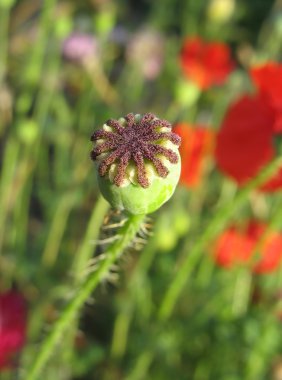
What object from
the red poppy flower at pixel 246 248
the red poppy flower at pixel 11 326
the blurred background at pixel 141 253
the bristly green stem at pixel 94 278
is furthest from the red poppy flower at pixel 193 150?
the bristly green stem at pixel 94 278

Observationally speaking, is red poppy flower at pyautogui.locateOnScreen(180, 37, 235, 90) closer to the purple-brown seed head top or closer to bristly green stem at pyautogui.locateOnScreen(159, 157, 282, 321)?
bristly green stem at pyautogui.locateOnScreen(159, 157, 282, 321)

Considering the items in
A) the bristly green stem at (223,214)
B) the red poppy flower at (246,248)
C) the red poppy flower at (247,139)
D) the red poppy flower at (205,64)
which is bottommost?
the bristly green stem at (223,214)

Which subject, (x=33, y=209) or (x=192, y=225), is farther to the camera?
(x=33, y=209)

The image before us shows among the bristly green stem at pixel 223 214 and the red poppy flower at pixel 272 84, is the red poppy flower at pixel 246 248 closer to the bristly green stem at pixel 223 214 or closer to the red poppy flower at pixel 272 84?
the bristly green stem at pixel 223 214

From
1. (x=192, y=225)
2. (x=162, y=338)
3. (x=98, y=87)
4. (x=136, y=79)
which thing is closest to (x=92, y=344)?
(x=162, y=338)

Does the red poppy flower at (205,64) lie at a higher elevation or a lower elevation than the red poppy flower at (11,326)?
higher

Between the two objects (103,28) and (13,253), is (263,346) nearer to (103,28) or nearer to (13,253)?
(13,253)

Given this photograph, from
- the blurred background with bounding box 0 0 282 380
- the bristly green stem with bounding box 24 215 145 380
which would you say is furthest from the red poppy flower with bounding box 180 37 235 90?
the bristly green stem with bounding box 24 215 145 380
